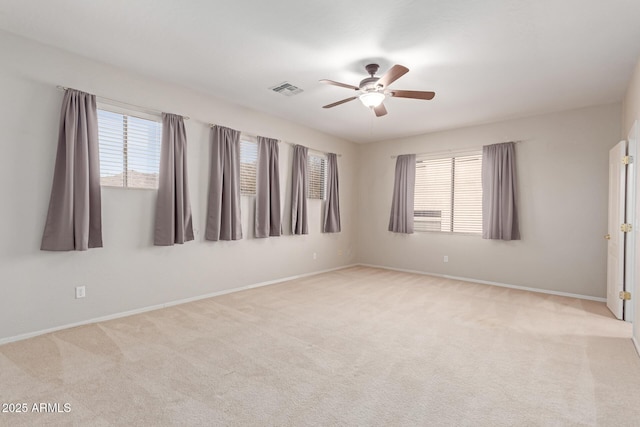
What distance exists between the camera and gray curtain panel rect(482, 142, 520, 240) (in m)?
5.17

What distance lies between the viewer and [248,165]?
198 inches

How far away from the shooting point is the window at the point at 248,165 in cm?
493

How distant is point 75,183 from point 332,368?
3102 millimetres

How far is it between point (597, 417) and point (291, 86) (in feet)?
13.7

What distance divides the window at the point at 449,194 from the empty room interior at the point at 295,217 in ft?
0.17

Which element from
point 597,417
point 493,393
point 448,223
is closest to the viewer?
point 597,417

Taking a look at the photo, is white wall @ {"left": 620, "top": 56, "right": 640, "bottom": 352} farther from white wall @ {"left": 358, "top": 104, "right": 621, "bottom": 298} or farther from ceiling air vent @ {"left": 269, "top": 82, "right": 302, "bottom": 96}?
ceiling air vent @ {"left": 269, "top": 82, "right": 302, "bottom": 96}

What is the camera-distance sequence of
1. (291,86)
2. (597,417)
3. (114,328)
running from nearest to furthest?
(597,417) < (114,328) < (291,86)

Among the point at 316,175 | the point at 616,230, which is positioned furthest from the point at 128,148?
the point at 616,230

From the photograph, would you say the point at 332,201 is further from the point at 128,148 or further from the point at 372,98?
the point at 128,148

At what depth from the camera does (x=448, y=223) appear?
6.02 metres

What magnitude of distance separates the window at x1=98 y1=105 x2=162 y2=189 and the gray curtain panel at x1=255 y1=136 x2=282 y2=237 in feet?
5.21

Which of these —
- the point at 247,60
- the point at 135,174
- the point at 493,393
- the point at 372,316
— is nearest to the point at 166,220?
the point at 135,174

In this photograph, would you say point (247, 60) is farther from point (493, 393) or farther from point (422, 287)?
point (422, 287)
